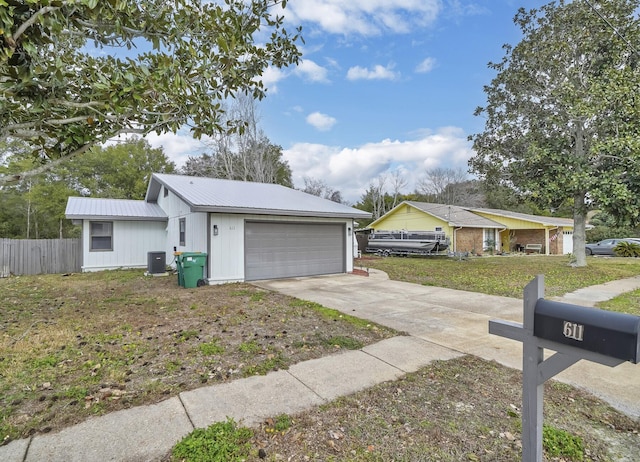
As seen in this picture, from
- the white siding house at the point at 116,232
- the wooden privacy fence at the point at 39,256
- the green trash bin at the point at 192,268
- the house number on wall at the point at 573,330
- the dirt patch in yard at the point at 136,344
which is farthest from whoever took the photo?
the white siding house at the point at 116,232

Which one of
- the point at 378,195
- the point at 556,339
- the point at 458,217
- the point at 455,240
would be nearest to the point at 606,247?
the point at 458,217

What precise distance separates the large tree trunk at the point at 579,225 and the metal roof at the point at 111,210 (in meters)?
17.2

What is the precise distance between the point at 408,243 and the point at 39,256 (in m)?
18.4

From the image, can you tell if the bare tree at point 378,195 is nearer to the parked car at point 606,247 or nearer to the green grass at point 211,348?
the parked car at point 606,247

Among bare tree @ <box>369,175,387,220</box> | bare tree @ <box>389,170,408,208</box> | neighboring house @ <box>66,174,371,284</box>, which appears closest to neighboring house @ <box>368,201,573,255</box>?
bare tree @ <box>369,175,387,220</box>

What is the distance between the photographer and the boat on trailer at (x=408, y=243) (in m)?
20.2

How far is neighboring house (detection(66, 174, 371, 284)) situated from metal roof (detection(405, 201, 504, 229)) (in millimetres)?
11860

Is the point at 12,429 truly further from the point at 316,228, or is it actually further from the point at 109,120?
the point at 316,228

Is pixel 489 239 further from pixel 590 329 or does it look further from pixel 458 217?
pixel 590 329

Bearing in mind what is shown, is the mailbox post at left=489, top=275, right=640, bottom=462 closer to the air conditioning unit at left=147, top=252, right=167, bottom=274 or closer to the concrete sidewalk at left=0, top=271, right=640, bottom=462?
the concrete sidewalk at left=0, top=271, right=640, bottom=462

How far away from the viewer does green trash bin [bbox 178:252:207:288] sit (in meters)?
9.02

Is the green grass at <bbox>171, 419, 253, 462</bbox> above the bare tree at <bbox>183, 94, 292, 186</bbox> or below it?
below

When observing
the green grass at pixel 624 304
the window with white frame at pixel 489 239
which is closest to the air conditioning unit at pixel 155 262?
the green grass at pixel 624 304

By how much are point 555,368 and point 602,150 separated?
1449 cm
